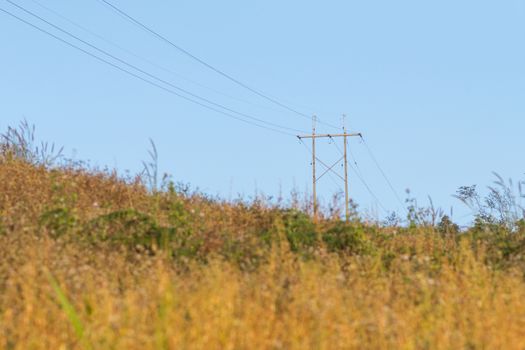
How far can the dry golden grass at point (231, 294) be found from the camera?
5.34 m

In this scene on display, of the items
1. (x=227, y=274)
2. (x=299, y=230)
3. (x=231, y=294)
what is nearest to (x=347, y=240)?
(x=299, y=230)

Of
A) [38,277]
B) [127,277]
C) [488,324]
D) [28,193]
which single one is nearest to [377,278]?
[488,324]

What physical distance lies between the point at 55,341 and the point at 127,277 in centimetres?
177

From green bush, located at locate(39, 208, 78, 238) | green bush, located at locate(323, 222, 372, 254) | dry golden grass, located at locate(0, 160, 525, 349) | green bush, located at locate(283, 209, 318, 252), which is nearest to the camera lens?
dry golden grass, located at locate(0, 160, 525, 349)

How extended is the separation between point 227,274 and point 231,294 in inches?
37.7

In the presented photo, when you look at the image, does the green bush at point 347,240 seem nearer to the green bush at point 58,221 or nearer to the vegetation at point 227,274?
the vegetation at point 227,274

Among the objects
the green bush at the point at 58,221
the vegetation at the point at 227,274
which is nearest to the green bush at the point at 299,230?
the vegetation at the point at 227,274

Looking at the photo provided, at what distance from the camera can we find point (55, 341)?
17.2ft

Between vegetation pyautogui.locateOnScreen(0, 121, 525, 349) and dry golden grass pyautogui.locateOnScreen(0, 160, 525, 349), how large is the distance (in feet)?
0.07

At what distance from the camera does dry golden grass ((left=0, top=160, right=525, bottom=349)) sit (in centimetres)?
534

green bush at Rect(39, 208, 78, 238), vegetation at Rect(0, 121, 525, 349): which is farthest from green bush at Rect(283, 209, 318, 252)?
green bush at Rect(39, 208, 78, 238)

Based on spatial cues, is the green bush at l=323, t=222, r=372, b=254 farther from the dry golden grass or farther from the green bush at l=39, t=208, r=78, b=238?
the green bush at l=39, t=208, r=78, b=238

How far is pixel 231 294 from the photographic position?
5.83 meters

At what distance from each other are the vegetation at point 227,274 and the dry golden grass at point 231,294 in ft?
0.07
